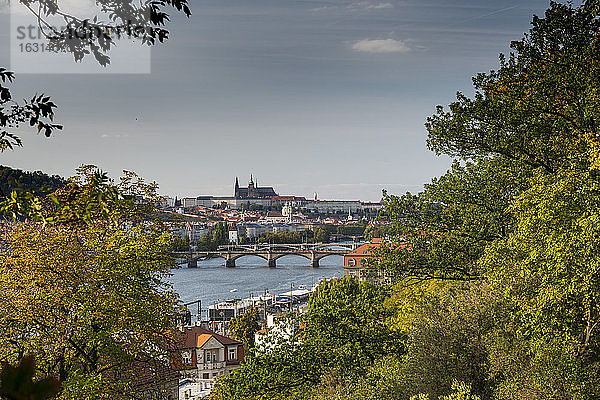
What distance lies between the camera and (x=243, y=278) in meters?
68.4

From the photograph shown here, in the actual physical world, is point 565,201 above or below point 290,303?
above

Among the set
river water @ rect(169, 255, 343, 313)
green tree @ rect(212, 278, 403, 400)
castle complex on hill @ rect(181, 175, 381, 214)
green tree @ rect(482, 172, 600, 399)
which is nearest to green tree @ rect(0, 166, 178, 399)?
green tree @ rect(212, 278, 403, 400)

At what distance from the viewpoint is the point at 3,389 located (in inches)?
34.1

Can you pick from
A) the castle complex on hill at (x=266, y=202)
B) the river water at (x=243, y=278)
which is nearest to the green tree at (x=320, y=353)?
the river water at (x=243, y=278)

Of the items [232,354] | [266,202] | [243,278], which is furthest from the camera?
[266,202]

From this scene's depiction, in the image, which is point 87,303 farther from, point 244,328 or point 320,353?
point 244,328

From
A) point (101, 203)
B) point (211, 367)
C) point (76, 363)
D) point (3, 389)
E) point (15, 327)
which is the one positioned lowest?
point (211, 367)

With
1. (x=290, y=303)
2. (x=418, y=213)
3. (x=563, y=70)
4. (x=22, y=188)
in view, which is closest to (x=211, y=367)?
(x=290, y=303)

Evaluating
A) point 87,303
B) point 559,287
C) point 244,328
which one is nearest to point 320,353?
point 87,303

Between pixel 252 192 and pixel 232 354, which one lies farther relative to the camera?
pixel 252 192

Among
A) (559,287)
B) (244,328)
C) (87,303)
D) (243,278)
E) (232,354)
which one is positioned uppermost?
(559,287)

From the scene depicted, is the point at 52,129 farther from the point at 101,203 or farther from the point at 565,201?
the point at 565,201

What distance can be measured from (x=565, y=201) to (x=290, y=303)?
139 feet

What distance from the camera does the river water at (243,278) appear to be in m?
57.6
